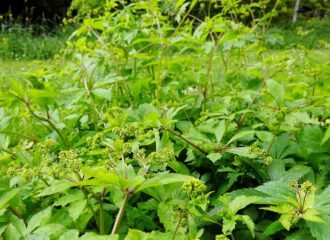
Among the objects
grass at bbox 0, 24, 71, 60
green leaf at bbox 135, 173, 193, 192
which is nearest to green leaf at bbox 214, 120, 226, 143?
green leaf at bbox 135, 173, 193, 192

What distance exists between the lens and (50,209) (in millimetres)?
1228

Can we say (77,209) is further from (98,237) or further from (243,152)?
(243,152)

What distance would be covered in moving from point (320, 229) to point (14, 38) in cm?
800

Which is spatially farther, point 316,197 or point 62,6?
point 62,6

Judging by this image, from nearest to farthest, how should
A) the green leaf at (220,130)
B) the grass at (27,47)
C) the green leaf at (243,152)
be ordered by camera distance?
the green leaf at (243,152) < the green leaf at (220,130) < the grass at (27,47)

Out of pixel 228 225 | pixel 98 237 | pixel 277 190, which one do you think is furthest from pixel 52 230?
pixel 277 190

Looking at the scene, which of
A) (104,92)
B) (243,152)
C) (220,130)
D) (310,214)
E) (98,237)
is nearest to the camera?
(310,214)

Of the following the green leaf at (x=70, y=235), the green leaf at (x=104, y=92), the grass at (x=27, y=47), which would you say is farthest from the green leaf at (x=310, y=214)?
the grass at (x=27, y=47)

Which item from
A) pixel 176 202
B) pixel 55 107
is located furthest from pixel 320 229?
pixel 55 107

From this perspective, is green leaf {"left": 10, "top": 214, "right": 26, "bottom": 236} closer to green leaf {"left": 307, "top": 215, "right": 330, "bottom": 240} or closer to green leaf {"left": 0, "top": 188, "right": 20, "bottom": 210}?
green leaf {"left": 0, "top": 188, "right": 20, "bottom": 210}

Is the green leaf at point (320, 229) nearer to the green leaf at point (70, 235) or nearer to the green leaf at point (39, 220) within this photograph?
the green leaf at point (70, 235)

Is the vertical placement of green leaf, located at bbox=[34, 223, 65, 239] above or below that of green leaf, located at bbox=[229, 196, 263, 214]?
below

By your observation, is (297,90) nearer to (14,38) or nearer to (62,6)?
(14,38)

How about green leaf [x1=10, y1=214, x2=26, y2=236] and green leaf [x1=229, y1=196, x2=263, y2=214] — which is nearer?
green leaf [x1=229, y1=196, x2=263, y2=214]
